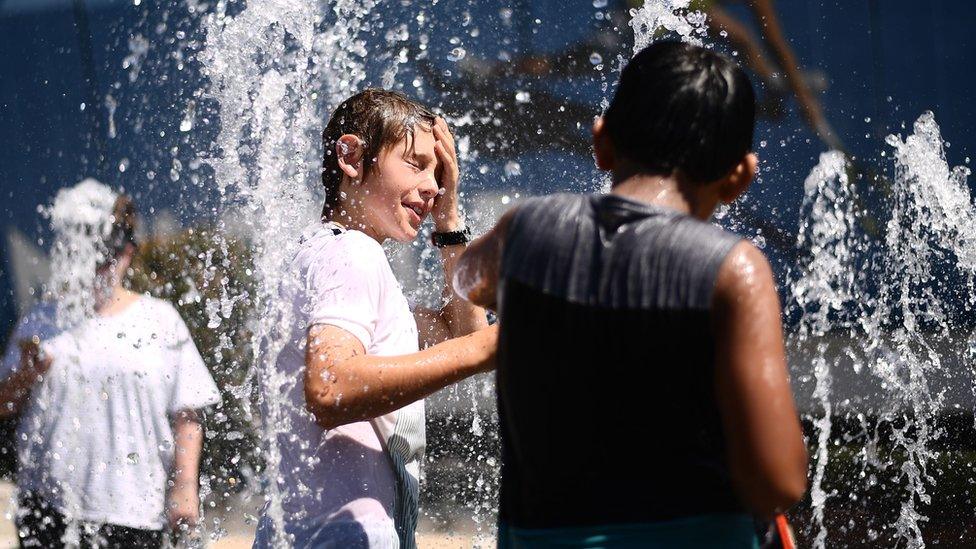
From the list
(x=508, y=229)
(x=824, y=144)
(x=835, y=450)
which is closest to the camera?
(x=508, y=229)

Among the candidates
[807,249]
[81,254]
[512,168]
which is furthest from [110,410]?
[807,249]

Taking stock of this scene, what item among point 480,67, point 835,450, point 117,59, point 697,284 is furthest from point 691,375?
point 117,59

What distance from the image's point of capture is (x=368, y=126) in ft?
6.55

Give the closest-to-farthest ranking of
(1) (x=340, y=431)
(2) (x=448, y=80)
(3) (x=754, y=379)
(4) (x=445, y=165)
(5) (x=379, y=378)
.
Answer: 1. (3) (x=754, y=379)
2. (5) (x=379, y=378)
3. (1) (x=340, y=431)
4. (4) (x=445, y=165)
5. (2) (x=448, y=80)

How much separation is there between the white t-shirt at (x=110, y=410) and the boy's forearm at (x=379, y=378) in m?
1.40

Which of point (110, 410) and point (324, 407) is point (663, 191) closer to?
point (324, 407)

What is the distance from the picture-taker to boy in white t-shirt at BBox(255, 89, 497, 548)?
167 centimetres

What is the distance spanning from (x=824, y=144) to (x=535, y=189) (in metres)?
2.01

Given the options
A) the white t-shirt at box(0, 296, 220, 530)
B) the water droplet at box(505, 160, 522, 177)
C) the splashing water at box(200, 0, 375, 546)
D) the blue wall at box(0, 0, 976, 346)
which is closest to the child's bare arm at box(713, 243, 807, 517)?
the splashing water at box(200, 0, 375, 546)

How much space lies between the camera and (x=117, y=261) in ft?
10.4

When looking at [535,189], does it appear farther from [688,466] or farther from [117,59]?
[688,466]

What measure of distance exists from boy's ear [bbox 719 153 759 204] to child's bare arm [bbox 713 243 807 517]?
172mm

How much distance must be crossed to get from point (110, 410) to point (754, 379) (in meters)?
2.32

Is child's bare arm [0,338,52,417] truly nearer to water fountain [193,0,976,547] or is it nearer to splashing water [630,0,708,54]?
water fountain [193,0,976,547]
